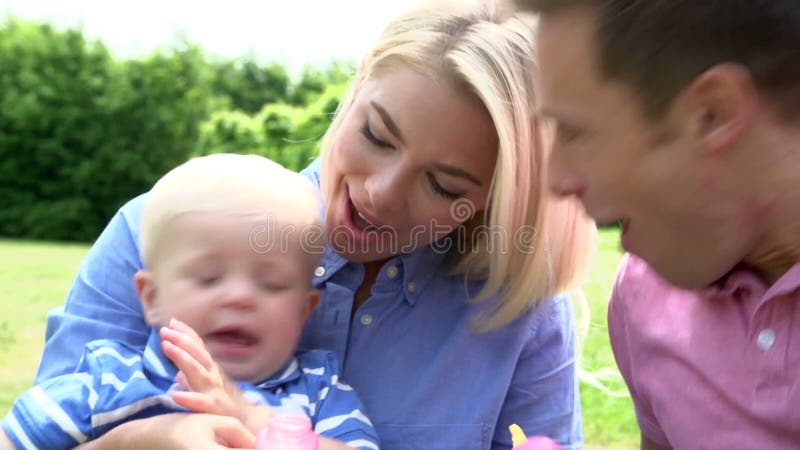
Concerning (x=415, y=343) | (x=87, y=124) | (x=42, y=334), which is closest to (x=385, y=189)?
(x=415, y=343)

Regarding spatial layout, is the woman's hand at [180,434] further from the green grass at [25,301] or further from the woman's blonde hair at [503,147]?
the green grass at [25,301]

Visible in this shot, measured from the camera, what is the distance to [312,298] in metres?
2.45

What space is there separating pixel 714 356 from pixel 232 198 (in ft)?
3.68

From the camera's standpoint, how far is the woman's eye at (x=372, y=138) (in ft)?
8.02

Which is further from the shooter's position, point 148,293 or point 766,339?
point 148,293

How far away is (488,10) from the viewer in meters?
2.58

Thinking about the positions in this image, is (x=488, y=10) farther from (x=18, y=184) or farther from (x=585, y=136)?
(x=18, y=184)

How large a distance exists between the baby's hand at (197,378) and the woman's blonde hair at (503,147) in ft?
2.13

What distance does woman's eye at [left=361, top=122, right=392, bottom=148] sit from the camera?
244 centimetres

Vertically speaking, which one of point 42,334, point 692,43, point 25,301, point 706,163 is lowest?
point 25,301


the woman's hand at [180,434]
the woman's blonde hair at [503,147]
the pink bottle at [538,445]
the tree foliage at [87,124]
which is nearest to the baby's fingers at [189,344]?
the woman's hand at [180,434]

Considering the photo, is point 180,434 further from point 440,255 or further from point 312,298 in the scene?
point 440,255

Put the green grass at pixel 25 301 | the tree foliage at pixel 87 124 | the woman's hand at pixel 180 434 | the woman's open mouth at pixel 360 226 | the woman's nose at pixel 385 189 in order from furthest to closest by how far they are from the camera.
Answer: the tree foliage at pixel 87 124 < the green grass at pixel 25 301 < the woman's open mouth at pixel 360 226 < the woman's nose at pixel 385 189 < the woman's hand at pixel 180 434

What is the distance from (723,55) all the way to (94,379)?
1.46 meters
